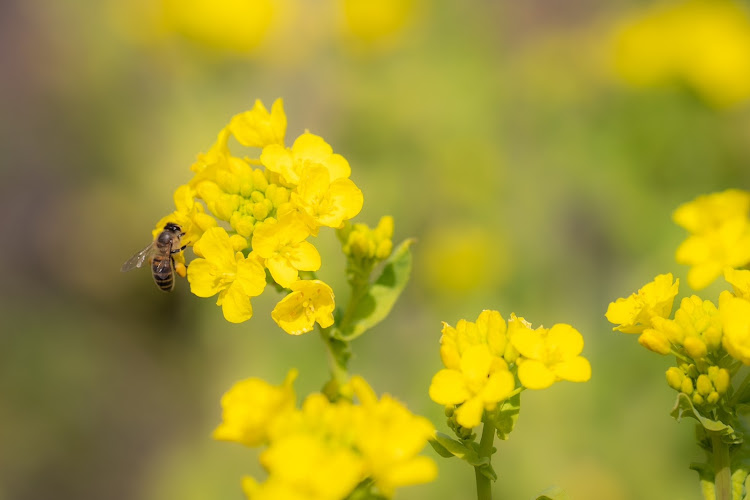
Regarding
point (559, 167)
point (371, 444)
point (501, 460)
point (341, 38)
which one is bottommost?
point (371, 444)

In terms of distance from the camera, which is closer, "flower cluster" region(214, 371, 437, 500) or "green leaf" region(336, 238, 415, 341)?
"flower cluster" region(214, 371, 437, 500)

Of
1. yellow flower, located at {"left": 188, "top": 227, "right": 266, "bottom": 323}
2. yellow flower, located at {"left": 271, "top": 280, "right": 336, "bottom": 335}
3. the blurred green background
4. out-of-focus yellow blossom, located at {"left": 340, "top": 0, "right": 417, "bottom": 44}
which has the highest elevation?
out-of-focus yellow blossom, located at {"left": 340, "top": 0, "right": 417, "bottom": 44}

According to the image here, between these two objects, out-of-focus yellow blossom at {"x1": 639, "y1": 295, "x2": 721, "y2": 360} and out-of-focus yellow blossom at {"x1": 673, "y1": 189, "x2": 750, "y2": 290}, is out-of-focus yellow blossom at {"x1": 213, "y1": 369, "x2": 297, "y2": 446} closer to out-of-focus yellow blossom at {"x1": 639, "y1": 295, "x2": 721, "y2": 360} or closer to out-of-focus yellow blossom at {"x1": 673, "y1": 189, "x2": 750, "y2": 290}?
A: out-of-focus yellow blossom at {"x1": 639, "y1": 295, "x2": 721, "y2": 360}

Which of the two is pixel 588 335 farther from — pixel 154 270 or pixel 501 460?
pixel 154 270

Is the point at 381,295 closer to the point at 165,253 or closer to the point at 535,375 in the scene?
the point at 535,375

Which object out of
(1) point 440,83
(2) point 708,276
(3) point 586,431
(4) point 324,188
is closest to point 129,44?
(1) point 440,83

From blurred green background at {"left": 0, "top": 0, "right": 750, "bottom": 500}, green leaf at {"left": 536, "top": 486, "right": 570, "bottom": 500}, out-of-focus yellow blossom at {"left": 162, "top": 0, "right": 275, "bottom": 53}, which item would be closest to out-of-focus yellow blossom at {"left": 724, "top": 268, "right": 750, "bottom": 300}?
green leaf at {"left": 536, "top": 486, "right": 570, "bottom": 500}
